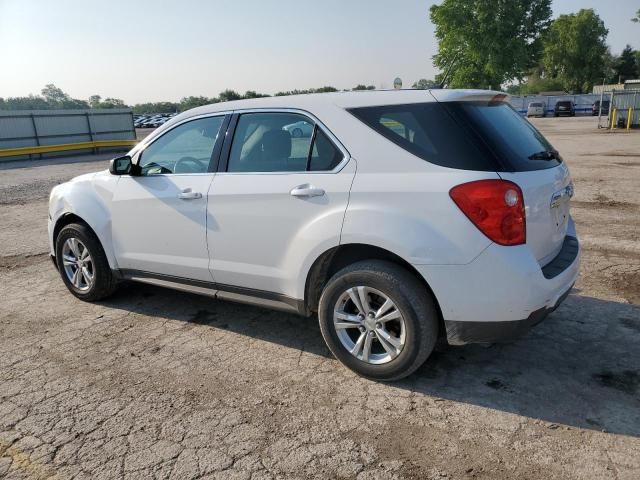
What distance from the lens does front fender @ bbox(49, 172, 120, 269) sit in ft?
14.8

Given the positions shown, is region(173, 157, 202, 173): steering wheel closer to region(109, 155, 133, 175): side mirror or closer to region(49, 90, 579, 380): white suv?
region(49, 90, 579, 380): white suv

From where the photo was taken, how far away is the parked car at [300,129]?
3480 mm

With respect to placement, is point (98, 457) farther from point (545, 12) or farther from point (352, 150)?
point (545, 12)

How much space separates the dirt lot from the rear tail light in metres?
1.04

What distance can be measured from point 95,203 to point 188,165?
1.09 m

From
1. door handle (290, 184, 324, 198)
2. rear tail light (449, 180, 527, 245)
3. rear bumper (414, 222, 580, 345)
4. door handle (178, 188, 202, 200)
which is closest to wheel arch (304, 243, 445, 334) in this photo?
rear bumper (414, 222, 580, 345)

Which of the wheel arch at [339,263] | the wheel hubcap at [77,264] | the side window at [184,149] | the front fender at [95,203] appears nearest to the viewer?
the wheel arch at [339,263]

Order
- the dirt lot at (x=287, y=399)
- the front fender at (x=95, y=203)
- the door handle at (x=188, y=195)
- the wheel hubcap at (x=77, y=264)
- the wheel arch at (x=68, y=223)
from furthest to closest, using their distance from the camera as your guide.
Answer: the wheel hubcap at (x=77, y=264)
the wheel arch at (x=68, y=223)
the front fender at (x=95, y=203)
the door handle at (x=188, y=195)
the dirt lot at (x=287, y=399)

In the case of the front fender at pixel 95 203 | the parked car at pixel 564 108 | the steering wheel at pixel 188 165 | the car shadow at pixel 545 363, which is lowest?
the parked car at pixel 564 108

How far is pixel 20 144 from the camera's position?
23812mm

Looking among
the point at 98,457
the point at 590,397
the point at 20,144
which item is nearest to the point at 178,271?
the point at 98,457

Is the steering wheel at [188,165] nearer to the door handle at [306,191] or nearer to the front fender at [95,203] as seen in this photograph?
the front fender at [95,203]

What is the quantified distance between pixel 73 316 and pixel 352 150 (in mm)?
3095

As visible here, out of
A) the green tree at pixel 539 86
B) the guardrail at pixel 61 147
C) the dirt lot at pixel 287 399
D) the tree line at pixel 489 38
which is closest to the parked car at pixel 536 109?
the tree line at pixel 489 38
